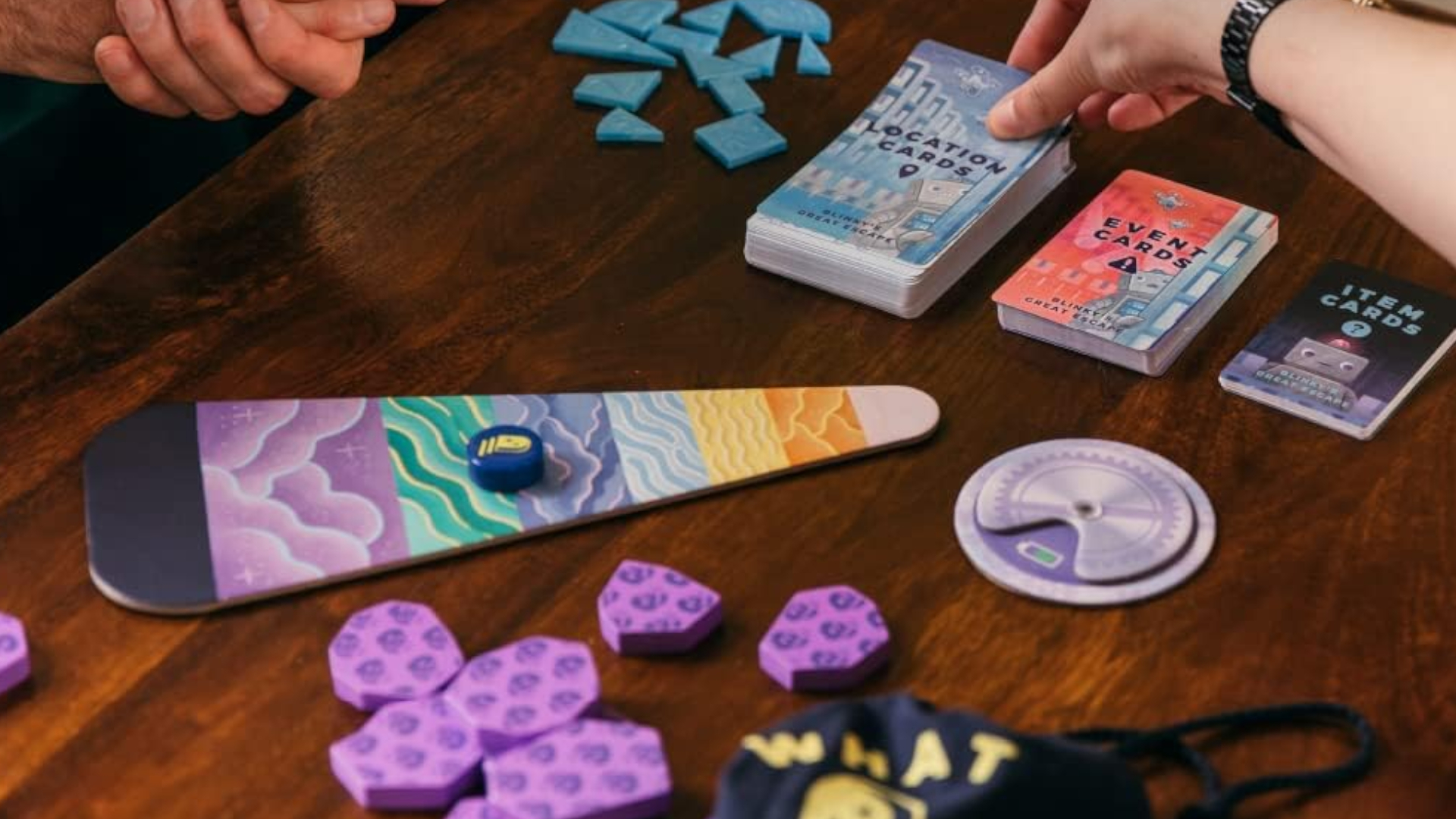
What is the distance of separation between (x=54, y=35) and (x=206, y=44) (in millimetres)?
165

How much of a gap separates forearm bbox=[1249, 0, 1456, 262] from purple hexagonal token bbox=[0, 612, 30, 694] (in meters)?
0.81

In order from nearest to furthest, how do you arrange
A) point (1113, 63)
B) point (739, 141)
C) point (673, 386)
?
point (673, 386) → point (1113, 63) → point (739, 141)

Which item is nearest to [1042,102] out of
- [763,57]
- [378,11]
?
[763,57]

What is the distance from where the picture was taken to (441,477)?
1.05 metres

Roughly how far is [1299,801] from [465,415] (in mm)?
529

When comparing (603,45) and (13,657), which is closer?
(13,657)

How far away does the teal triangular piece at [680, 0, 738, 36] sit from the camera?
4.83 ft

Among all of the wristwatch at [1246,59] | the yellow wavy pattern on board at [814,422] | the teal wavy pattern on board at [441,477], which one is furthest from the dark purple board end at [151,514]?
the wristwatch at [1246,59]

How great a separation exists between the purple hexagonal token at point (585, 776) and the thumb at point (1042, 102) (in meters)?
0.59

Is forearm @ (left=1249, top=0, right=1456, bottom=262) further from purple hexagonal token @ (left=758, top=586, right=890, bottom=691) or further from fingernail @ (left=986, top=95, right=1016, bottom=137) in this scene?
purple hexagonal token @ (left=758, top=586, right=890, bottom=691)

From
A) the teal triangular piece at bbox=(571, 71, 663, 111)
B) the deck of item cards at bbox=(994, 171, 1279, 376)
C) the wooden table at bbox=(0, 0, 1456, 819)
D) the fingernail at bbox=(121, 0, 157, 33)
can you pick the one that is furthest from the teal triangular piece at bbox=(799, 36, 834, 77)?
the fingernail at bbox=(121, 0, 157, 33)

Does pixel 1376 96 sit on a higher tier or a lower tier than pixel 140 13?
higher

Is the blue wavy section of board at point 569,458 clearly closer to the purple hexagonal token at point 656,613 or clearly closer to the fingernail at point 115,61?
the purple hexagonal token at point 656,613

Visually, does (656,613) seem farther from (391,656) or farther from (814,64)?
(814,64)
